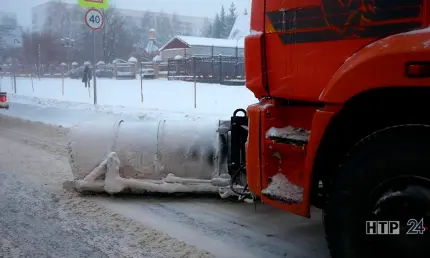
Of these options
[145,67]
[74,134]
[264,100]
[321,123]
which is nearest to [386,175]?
[321,123]

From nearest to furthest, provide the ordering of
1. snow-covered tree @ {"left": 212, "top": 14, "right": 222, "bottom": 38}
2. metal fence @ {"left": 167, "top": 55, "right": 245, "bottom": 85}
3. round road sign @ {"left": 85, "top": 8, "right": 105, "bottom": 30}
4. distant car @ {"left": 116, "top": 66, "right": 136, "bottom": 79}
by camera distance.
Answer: round road sign @ {"left": 85, "top": 8, "right": 105, "bottom": 30}, metal fence @ {"left": 167, "top": 55, "right": 245, "bottom": 85}, distant car @ {"left": 116, "top": 66, "right": 136, "bottom": 79}, snow-covered tree @ {"left": 212, "top": 14, "right": 222, "bottom": 38}

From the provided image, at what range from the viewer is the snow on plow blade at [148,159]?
4621mm

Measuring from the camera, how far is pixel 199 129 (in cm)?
480

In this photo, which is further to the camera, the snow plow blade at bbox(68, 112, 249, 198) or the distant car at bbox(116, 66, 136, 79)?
the distant car at bbox(116, 66, 136, 79)

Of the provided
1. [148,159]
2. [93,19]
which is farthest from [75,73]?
[148,159]

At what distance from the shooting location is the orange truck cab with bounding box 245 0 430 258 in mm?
2180

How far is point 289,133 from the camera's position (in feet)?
9.98

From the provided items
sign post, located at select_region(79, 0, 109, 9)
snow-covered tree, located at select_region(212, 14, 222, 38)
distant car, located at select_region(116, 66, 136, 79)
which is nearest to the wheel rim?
sign post, located at select_region(79, 0, 109, 9)

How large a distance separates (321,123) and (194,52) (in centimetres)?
4885

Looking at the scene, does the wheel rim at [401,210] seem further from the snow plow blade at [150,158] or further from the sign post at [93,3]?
the sign post at [93,3]

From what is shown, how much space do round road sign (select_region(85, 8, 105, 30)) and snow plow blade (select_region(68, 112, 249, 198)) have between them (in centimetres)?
821

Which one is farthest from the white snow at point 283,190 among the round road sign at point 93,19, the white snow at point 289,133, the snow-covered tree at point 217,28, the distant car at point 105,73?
the snow-covered tree at point 217,28

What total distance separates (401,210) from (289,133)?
3.38ft

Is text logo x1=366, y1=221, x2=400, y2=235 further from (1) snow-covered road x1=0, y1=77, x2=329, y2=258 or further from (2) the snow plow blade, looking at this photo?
(2) the snow plow blade
